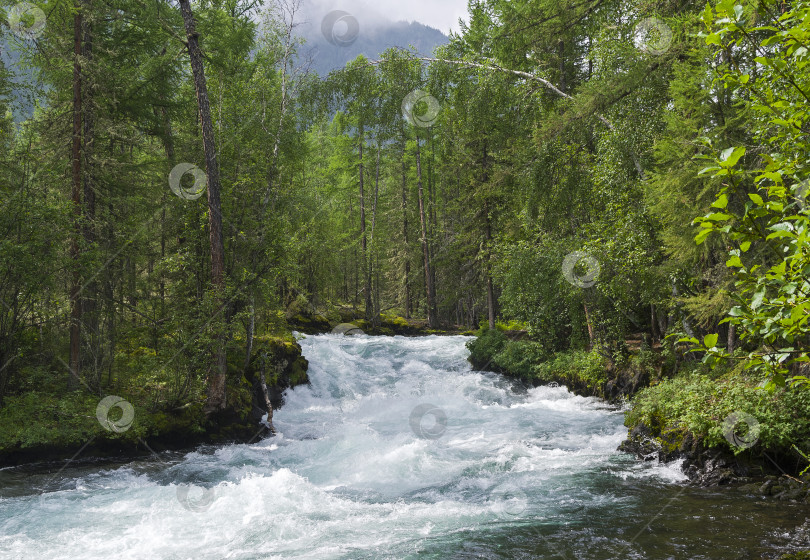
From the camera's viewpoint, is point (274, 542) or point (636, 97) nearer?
point (274, 542)

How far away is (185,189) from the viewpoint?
13.2 metres

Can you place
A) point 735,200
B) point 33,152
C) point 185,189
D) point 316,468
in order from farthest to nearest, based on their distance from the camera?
point 185,189 → point 33,152 → point 316,468 → point 735,200

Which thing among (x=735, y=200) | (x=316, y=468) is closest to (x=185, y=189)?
(x=316, y=468)

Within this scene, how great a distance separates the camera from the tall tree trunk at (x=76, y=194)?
36.8 feet

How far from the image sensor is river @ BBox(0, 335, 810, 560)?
Answer: 6.04 metres

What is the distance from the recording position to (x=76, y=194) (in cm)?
1170

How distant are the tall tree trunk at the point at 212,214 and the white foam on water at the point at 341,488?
1.52 meters

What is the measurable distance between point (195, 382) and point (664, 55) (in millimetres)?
11529

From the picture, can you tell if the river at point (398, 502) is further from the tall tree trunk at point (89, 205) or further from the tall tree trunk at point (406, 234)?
the tall tree trunk at point (406, 234)

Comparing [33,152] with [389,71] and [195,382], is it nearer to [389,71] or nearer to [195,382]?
[195,382]

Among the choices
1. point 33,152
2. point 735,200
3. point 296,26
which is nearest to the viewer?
point 735,200

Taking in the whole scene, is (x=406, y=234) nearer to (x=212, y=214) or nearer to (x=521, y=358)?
(x=521, y=358)

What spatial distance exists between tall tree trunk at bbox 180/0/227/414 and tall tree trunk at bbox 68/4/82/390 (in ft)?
7.65

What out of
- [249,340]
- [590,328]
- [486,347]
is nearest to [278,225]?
[249,340]
